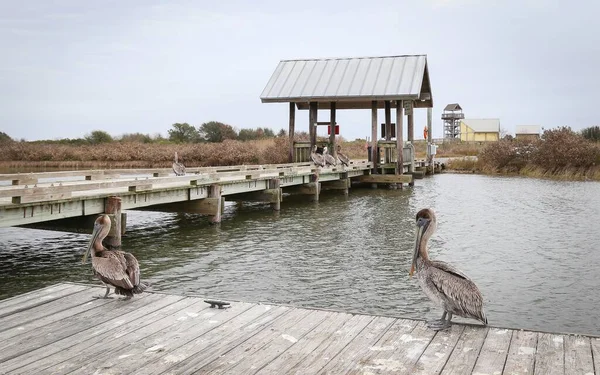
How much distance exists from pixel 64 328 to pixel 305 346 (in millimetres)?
2340

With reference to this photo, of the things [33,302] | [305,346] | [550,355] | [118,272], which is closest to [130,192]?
[33,302]


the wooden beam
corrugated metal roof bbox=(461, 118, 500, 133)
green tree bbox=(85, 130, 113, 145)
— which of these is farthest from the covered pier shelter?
corrugated metal roof bbox=(461, 118, 500, 133)

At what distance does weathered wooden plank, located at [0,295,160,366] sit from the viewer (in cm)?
508

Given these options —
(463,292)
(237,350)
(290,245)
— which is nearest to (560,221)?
(290,245)

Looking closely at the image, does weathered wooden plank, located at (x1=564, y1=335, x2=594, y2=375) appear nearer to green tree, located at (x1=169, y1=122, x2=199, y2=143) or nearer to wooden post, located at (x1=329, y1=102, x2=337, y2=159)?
wooden post, located at (x1=329, y1=102, x2=337, y2=159)

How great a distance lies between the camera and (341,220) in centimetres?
1948

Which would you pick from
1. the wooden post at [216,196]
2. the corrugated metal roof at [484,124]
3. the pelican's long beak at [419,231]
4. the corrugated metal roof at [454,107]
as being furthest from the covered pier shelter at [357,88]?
the corrugated metal roof at [454,107]

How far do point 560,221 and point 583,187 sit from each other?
47.4 ft

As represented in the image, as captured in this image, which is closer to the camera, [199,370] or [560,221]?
[199,370]

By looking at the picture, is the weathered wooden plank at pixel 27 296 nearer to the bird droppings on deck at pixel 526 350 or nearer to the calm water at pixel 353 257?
the calm water at pixel 353 257

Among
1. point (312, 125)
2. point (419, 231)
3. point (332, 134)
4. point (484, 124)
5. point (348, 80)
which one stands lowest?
point (419, 231)

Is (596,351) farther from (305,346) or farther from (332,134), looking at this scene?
(332,134)

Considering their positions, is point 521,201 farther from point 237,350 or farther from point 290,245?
point 237,350

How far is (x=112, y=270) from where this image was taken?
262 inches
